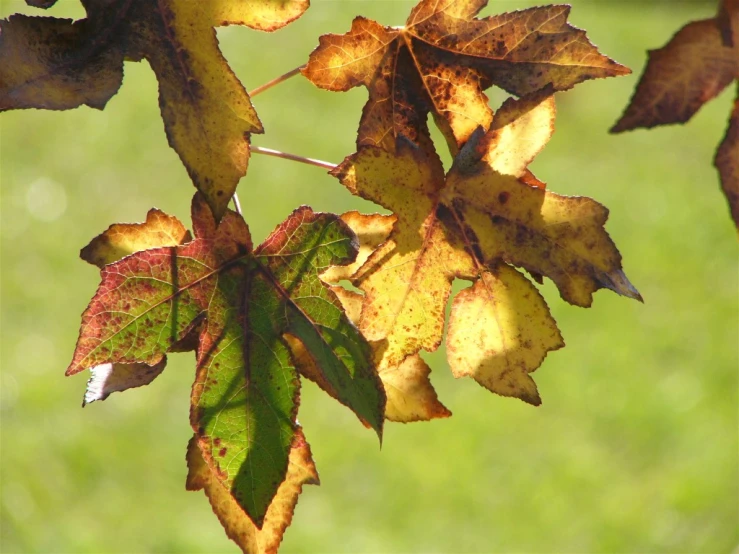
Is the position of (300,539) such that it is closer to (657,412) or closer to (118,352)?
(657,412)

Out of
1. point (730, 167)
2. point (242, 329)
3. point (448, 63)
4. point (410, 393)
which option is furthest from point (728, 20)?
point (242, 329)

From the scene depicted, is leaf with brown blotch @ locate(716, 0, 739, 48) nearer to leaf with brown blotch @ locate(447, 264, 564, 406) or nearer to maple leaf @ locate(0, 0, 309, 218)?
leaf with brown blotch @ locate(447, 264, 564, 406)

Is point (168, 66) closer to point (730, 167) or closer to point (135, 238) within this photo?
point (135, 238)

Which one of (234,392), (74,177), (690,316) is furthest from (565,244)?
(74,177)

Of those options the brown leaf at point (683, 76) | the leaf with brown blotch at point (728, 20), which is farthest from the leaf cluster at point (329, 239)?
the leaf with brown blotch at point (728, 20)

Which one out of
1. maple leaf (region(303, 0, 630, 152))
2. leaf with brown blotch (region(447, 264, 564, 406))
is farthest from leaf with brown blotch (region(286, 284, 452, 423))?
maple leaf (region(303, 0, 630, 152))
